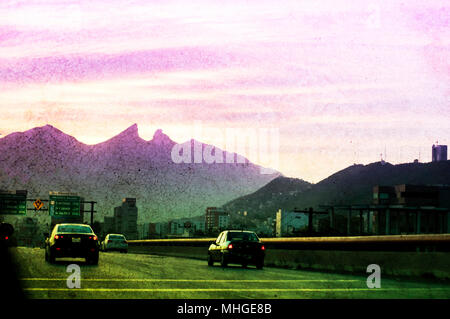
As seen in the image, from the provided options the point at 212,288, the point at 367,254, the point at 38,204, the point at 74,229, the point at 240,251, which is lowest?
the point at 212,288

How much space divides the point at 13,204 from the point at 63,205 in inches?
279

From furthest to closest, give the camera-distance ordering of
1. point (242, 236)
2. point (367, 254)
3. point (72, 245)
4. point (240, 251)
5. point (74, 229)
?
point (242, 236) → point (74, 229) → point (240, 251) → point (72, 245) → point (367, 254)

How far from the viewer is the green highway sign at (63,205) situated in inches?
4198

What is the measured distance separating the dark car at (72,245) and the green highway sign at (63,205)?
78201 millimetres

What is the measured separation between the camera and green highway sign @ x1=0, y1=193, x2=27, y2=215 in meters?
102

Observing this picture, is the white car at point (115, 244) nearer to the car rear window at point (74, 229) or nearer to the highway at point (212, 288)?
the car rear window at point (74, 229)

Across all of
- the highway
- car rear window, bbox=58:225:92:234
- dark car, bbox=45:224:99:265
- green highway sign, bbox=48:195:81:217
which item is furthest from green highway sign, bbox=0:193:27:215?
the highway

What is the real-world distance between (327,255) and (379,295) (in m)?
11.5

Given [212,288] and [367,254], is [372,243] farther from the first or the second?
[212,288]

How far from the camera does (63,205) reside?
107062mm

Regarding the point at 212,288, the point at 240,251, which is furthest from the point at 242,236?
the point at 212,288

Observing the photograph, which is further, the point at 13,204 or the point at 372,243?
the point at 13,204

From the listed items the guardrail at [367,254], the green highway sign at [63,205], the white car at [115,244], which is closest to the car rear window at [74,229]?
the guardrail at [367,254]
